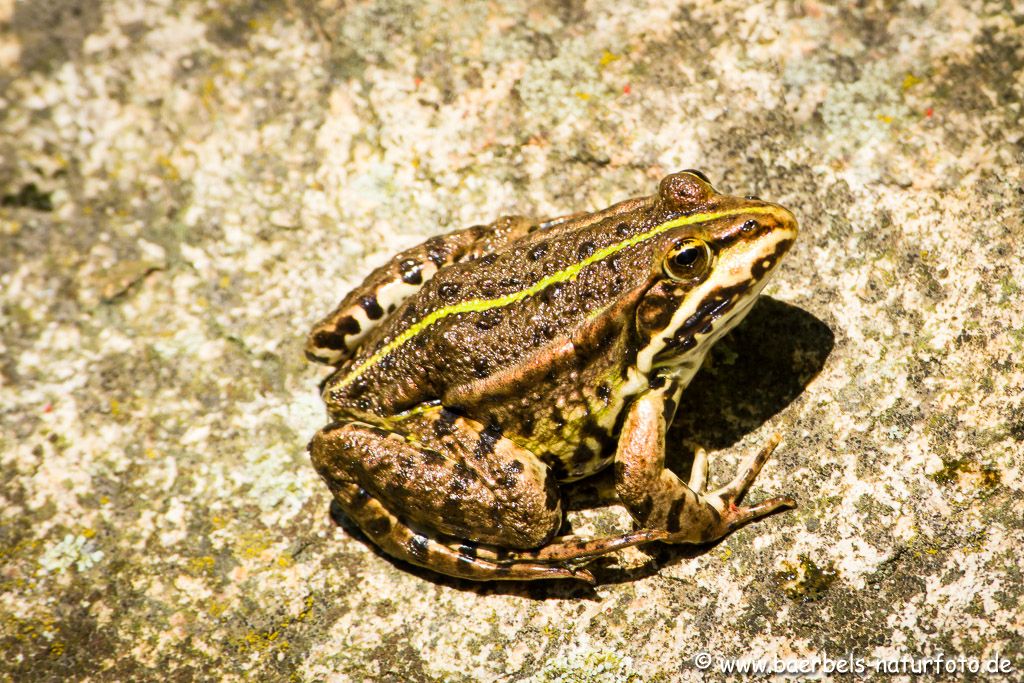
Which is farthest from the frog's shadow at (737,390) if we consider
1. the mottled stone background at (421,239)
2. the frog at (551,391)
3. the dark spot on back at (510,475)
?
the dark spot on back at (510,475)

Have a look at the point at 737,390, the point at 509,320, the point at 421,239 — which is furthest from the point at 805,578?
the point at 421,239

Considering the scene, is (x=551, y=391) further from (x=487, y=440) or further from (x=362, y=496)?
(x=362, y=496)

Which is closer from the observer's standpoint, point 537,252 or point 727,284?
point 727,284

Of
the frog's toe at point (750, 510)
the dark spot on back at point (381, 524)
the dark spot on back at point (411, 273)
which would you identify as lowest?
the frog's toe at point (750, 510)

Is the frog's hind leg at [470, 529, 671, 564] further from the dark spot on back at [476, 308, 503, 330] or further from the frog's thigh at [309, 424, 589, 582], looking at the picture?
the dark spot on back at [476, 308, 503, 330]

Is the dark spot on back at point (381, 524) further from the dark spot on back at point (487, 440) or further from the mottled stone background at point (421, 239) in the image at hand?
the dark spot on back at point (487, 440)

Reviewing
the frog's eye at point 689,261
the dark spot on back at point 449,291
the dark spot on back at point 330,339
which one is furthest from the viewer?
the dark spot on back at point 330,339

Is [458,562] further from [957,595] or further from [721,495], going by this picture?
[957,595]

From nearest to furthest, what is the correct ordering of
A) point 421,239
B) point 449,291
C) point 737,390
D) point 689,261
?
point 689,261, point 449,291, point 737,390, point 421,239
